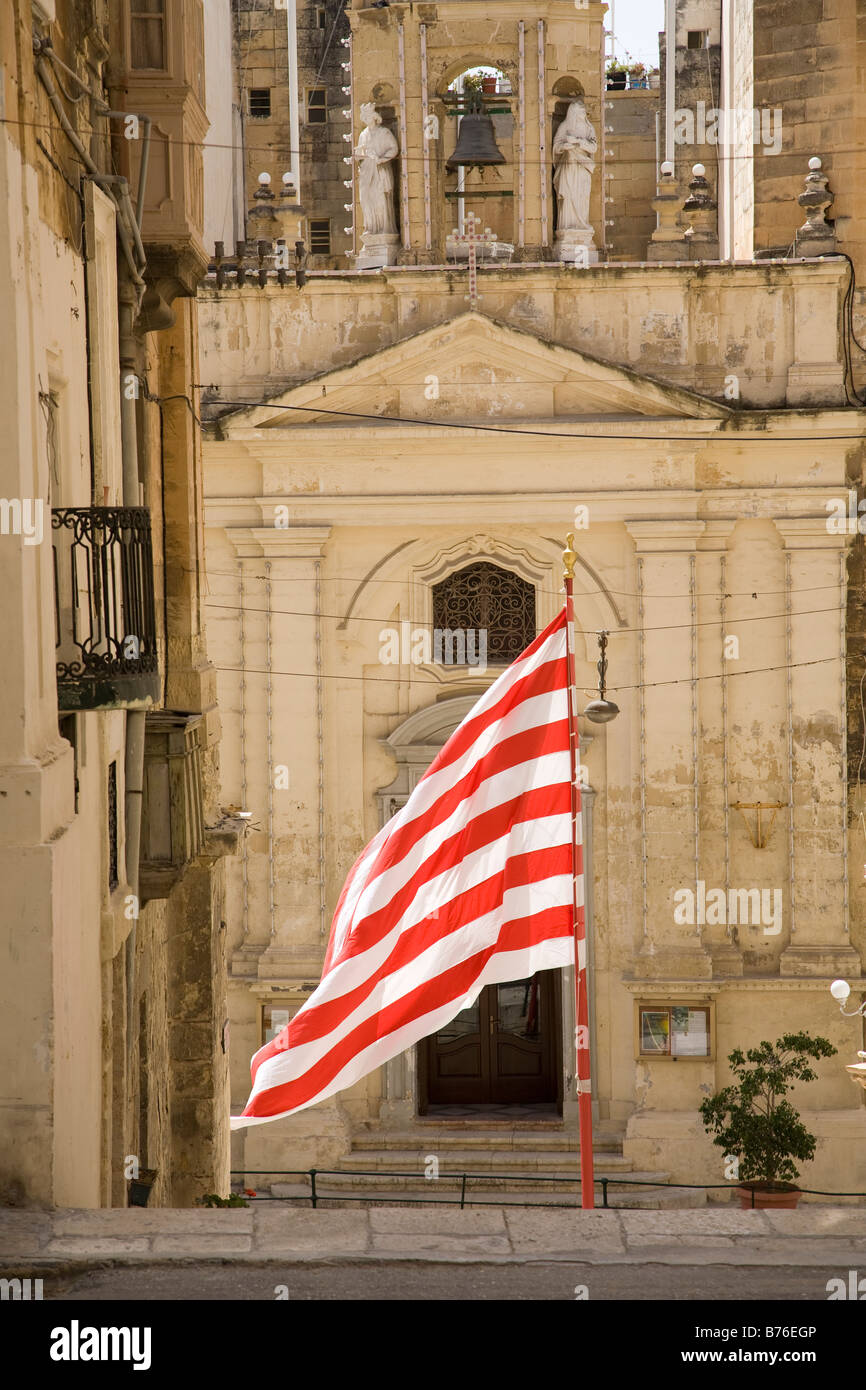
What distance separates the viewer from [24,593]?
274 inches

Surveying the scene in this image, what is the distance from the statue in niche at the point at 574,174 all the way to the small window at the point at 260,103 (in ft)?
24.2

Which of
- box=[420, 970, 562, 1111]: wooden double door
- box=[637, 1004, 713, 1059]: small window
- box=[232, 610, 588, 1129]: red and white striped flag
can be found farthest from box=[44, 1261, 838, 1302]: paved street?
box=[420, 970, 562, 1111]: wooden double door

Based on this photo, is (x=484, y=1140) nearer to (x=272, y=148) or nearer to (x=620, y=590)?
(x=620, y=590)

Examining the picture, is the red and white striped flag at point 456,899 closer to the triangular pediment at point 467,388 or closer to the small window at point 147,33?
the small window at point 147,33

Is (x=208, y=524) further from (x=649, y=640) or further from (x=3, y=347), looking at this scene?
(x=3, y=347)

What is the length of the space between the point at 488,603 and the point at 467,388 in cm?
228

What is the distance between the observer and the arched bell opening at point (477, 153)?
1925 centimetres

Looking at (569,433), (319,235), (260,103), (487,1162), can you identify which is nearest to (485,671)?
(569,433)

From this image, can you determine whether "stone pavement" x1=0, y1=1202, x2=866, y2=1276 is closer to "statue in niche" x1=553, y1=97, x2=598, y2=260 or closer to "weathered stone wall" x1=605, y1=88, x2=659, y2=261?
"statue in niche" x1=553, y1=97, x2=598, y2=260

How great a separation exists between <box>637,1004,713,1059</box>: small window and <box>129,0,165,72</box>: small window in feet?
39.4

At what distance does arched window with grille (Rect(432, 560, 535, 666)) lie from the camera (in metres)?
20.1

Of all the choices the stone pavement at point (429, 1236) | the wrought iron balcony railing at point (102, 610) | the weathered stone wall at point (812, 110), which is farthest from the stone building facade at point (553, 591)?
the stone pavement at point (429, 1236)

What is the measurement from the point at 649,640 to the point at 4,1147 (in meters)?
13.5

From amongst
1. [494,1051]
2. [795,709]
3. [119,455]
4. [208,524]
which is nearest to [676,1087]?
[494,1051]
